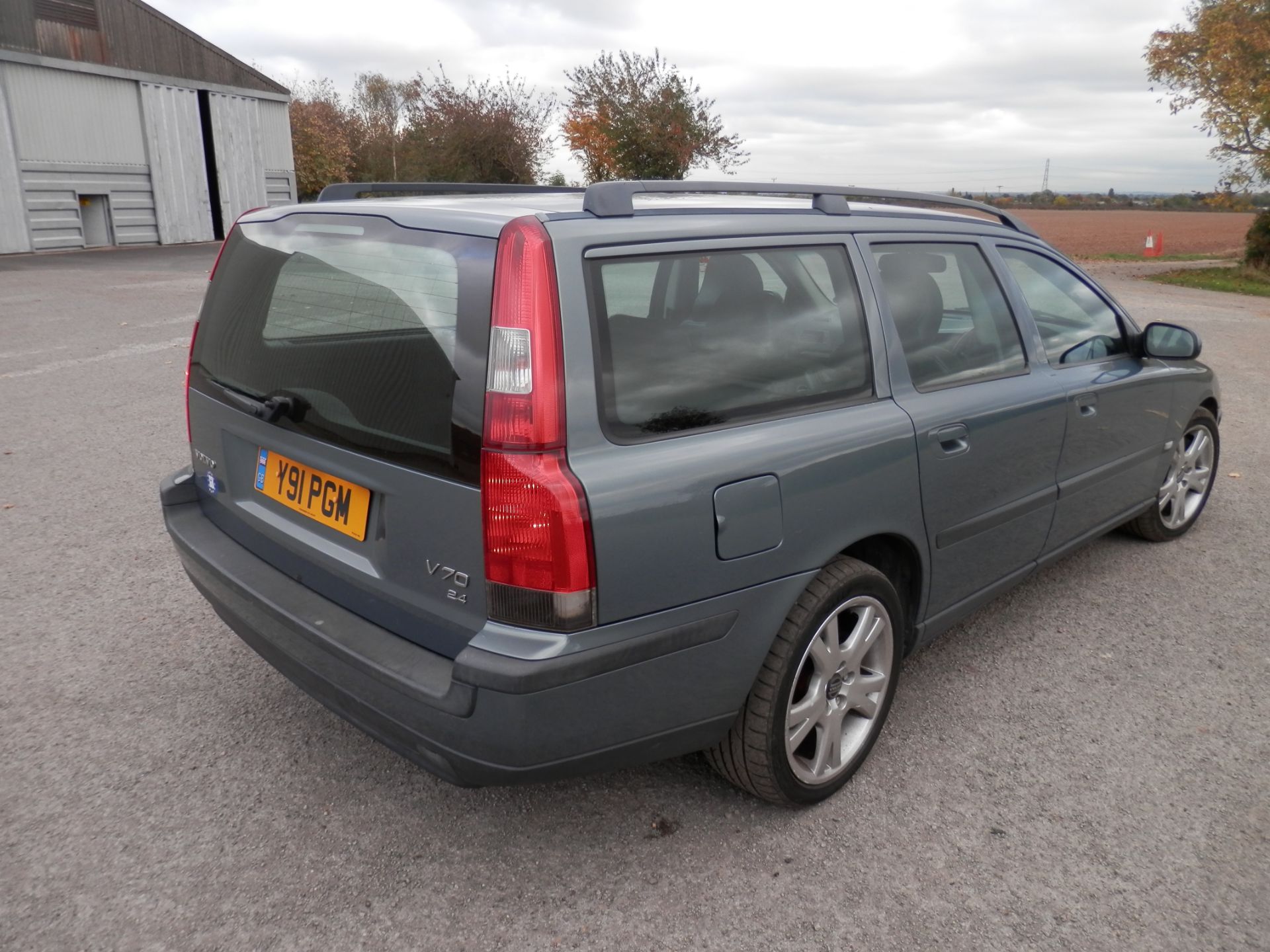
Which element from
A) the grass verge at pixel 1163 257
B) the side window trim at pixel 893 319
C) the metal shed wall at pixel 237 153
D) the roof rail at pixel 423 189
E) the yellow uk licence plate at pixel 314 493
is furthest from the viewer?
the metal shed wall at pixel 237 153

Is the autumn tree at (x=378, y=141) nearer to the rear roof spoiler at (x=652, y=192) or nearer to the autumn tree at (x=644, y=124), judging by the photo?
the autumn tree at (x=644, y=124)

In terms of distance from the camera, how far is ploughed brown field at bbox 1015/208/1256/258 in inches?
1200

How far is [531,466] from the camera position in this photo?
203 cm

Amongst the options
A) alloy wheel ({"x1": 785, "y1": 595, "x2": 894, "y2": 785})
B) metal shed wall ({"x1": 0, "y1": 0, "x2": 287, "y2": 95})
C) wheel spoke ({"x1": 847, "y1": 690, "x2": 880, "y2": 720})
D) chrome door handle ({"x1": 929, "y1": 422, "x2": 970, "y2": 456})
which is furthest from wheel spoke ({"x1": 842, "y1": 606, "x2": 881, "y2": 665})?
metal shed wall ({"x1": 0, "y1": 0, "x2": 287, "y2": 95})

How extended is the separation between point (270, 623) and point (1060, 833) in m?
2.20

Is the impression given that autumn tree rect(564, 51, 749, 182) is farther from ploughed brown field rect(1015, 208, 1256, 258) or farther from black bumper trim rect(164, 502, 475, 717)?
black bumper trim rect(164, 502, 475, 717)

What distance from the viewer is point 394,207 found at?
2.43m

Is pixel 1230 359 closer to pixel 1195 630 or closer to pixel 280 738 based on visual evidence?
pixel 1195 630

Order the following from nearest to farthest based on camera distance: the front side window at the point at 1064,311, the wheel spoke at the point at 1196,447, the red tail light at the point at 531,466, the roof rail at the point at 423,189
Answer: the red tail light at the point at 531,466 < the roof rail at the point at 423,189 < the front side window at the point at 1064,311 < the wheel spoke at the point at 1196,447

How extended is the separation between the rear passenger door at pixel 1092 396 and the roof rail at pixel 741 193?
0.35m

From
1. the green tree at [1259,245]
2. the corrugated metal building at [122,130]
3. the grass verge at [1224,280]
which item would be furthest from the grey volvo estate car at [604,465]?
the corrugated metal building at [122,130]

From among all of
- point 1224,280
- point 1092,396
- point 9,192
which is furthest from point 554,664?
point 9,192

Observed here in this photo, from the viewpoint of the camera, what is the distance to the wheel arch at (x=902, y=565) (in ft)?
Result: 9.24

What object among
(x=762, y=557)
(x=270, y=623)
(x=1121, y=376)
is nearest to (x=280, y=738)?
(x=270, y=623)
